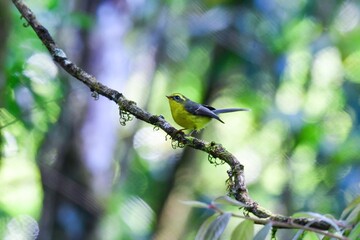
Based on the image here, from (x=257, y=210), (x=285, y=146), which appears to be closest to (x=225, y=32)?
(x=285, y=146)

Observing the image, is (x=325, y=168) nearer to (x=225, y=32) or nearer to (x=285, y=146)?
(x=285, y=146)

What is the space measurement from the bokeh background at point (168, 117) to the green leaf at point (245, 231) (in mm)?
3918

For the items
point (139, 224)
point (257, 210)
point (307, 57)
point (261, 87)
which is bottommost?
point (257, 210)

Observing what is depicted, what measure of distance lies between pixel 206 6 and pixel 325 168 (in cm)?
250

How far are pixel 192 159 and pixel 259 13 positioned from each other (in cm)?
202

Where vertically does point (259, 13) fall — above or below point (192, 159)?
above

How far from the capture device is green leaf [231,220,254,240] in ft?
5.58

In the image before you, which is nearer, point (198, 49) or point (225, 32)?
point (225, 32)

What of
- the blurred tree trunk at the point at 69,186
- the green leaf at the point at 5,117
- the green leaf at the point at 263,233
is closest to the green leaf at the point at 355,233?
the green leaf at the point at 263,233

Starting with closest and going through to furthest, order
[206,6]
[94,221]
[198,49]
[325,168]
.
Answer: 1. [94,221]
2. [325,168]
3. [206,6]
4. [198,49]

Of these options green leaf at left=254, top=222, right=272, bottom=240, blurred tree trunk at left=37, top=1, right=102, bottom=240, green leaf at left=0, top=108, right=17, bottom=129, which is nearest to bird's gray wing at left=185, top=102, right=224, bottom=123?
green leaf at left=0, top=108, right=17, bottom=129

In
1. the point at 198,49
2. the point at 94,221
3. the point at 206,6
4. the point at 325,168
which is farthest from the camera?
the point at 198,49

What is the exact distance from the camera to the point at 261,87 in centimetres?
842

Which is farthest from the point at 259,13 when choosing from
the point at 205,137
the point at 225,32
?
the point at 205,137
